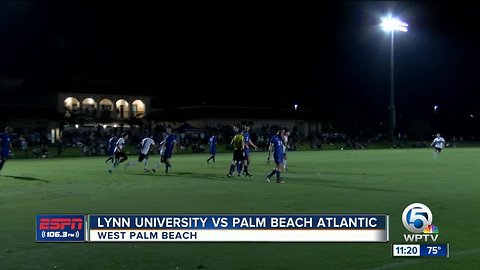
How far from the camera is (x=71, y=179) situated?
2234 cm

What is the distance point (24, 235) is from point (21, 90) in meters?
67.3

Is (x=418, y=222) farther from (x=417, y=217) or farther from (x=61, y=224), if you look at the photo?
(x=61, y=224)

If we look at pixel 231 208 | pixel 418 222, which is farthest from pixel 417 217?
pixel 231 208

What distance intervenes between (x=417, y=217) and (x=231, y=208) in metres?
5.49

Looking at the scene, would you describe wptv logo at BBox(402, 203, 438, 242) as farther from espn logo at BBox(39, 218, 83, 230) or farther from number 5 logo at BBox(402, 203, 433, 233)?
espn logo at BBox(39, 218, 83, 230)

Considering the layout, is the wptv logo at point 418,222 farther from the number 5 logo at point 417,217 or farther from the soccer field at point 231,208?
the soccer field at point 231,208

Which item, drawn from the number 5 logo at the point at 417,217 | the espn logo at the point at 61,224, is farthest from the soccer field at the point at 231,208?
the number 5 logo at the point at 417,217

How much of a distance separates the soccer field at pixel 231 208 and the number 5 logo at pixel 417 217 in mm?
486

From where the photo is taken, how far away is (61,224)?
29.4ft

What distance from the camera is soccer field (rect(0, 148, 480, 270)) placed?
805cm

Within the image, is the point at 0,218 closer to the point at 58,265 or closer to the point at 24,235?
the point at 24,235

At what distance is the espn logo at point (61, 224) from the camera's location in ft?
28.9

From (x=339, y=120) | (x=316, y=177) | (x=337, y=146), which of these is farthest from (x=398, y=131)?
(x=316, y=177)

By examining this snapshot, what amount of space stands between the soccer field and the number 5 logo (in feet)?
1.59
